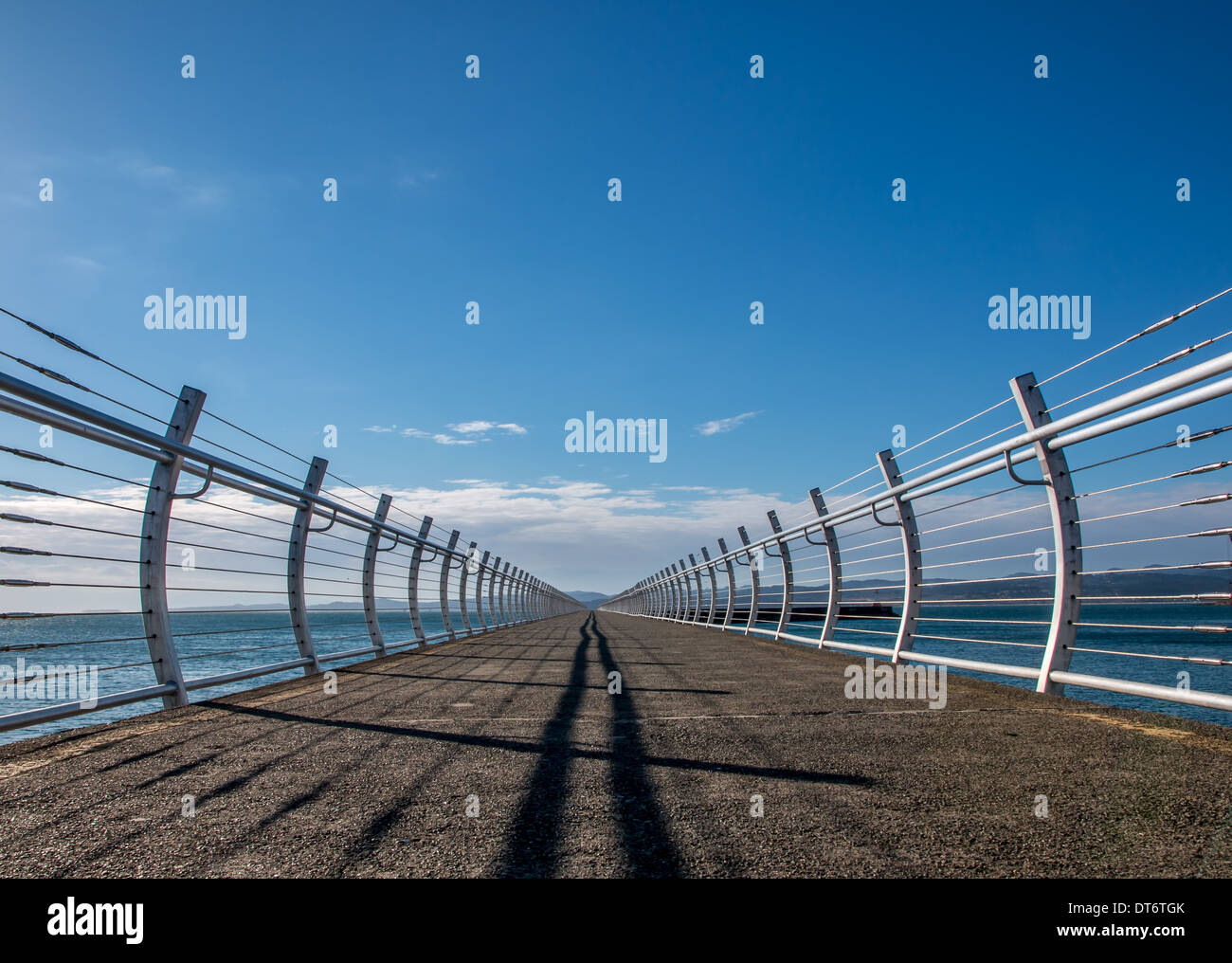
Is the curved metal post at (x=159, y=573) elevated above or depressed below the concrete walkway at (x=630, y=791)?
above

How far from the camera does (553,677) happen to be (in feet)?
20.5

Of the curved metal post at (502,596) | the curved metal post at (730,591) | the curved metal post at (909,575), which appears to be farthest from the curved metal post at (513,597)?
the curved metal post at (909,575)

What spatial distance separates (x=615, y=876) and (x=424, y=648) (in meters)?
9.03

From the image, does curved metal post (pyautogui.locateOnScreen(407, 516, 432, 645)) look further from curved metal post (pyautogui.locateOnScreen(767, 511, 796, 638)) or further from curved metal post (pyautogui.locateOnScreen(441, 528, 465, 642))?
curved metal post (pyautogui.locateOnScreen(767, 511, 796, 638))

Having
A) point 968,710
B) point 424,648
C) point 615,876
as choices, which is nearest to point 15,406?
point 615,876

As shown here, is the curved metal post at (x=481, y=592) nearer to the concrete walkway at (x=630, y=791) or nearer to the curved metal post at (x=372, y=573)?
the curved metal post at (x=372, y=573)

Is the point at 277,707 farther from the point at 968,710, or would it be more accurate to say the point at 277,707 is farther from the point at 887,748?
the point at 968,710

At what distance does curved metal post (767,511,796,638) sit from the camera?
10211 mm

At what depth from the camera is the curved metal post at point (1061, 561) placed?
163 inches

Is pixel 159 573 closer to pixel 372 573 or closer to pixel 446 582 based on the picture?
pixel 372 573

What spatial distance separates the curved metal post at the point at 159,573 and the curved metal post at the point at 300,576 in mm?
1774

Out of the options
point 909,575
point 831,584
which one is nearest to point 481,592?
point 831,584

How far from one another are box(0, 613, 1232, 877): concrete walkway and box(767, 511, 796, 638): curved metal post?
18.7 ft

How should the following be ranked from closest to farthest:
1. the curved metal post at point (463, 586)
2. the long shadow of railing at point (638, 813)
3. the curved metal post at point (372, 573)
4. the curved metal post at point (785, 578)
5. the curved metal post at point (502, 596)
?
1. the long shadow of railing at point (638, 813)
2. the curved metal post at point (372, 573)
3. the curved metal post at point (785, 578)
4. the curved metal post at point (463, 586)
5. the curved metal post at point (502, 596)
